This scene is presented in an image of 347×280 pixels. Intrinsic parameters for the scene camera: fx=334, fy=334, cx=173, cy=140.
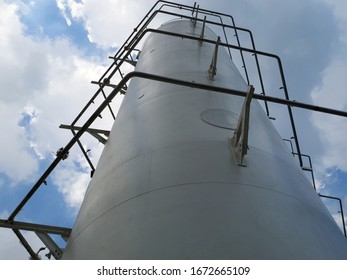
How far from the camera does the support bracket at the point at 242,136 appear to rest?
296cm

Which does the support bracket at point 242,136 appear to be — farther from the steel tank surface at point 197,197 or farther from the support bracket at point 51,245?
the support bracket at point 51,245

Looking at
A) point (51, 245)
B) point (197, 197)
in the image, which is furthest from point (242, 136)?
point (51, 245)

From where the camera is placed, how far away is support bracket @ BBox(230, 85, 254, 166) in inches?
116

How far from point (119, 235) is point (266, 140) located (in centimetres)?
200

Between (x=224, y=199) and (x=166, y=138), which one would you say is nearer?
(x=224, y=199)

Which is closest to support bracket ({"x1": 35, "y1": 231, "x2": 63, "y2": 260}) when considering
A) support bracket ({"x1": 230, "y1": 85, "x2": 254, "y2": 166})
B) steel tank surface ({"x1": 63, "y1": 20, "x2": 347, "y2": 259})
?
steel tank surface ({"x1": 63, "y1": 20, "x2": 347, "y2": 259})

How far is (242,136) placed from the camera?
2996 millimetres

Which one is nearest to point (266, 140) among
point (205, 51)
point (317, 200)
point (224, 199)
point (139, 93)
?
point (317, 200)

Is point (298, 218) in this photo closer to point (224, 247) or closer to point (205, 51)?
point (224, 247)

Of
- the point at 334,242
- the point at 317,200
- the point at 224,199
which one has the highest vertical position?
the point at 317,200

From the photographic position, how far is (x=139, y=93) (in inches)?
204

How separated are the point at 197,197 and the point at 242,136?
75 centimetres

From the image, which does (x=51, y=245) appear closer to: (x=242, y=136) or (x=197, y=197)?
(x=197, y=197)

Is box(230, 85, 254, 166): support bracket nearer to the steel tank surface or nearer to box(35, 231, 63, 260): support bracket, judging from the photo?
the steel tank surface
